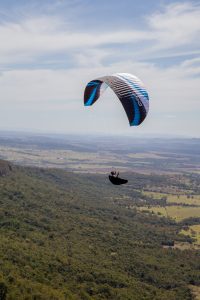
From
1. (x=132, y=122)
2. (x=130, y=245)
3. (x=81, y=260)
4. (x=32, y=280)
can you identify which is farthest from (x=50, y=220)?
(x=132, y=122)

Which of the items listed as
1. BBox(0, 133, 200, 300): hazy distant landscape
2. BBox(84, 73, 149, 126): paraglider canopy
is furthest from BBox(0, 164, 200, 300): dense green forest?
BBox(84, 73, 149, 126): paraglider canopy

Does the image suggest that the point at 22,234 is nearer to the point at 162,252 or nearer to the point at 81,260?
the point at 81,260

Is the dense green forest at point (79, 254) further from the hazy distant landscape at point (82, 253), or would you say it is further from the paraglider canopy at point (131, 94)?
the paraglider canopy at point (131, 94)

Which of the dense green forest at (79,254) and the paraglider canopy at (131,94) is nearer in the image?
the paraglider canopy at (131,94)

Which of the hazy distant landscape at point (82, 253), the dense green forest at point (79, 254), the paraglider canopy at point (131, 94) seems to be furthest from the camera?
the hazy distant landscape at point (82, 253)

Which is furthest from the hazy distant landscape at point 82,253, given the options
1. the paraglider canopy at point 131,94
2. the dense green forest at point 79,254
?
the paraglider canopy at point 131,94

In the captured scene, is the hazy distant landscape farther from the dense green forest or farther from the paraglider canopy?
the paraglider canopy

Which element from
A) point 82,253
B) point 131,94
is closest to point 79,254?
point 82,253

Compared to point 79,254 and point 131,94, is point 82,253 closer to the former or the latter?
point 79,254
